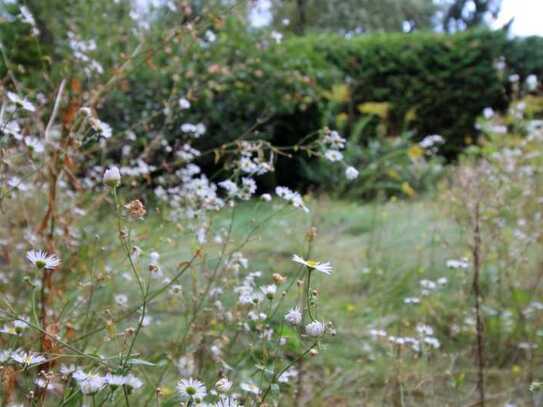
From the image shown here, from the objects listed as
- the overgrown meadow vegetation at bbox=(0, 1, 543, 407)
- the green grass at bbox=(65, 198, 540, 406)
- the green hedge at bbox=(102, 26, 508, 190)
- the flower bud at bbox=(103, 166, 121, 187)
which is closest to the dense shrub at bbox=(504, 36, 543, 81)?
the overgrown meadow vegetation at bbox=(0, 1, 543, 407)

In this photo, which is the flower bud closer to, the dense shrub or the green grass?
the green grass

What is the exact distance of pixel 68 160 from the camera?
5.49ft

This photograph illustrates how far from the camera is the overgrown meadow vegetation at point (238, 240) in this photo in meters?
1.37

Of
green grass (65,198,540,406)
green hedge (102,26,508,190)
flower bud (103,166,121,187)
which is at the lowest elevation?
flower bud (103,166,121,187)

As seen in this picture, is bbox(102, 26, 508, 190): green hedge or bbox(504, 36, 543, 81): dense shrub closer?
bbox(102, 26, 508, 190): green hedge

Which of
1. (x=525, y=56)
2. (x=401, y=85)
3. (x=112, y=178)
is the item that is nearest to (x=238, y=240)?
(x=112, y=178)

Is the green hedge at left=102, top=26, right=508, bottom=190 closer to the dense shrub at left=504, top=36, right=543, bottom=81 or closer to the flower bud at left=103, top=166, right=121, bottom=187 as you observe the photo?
the dense shrub at left=504, top=36, right=543, bottom=81

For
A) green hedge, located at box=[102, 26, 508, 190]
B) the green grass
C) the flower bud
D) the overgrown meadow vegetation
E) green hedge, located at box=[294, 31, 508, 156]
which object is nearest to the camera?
the flower bud

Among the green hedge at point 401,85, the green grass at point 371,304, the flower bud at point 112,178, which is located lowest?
the flower bud at point 112,178

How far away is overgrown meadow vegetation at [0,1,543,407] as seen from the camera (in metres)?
1.37

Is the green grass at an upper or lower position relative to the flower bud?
upper

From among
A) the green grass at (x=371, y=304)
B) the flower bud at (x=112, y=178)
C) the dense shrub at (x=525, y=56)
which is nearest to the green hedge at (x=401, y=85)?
the dense shrub at (x=525, y=56)

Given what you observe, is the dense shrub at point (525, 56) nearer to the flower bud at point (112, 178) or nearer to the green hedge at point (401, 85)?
the green hedge at point (401, 85)

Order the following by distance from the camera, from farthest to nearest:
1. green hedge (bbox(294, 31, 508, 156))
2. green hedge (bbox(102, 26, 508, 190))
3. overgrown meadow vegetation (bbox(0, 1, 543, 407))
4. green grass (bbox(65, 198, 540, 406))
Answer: green hedge (bbox(294, 31, 508, 156)), green hedge (bbox(102, 26, 508, 190)), green grass (bbox(65, 198, 540, 406)), overgrown meadow vegetation (bbox(0, 1, 543, 407))
